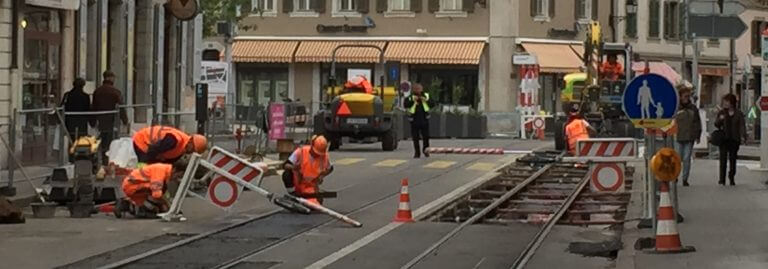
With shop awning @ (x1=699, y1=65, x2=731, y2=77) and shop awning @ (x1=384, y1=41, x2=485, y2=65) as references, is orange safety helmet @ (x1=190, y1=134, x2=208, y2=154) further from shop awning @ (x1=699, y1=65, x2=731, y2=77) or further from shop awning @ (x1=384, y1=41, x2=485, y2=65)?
shop awning @ (x1=699, y1=65, x2=731, y2=77)

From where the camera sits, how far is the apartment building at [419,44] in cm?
6322

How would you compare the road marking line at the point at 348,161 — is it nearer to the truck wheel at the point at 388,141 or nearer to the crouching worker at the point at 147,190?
the truck wheel at the point at 388,141

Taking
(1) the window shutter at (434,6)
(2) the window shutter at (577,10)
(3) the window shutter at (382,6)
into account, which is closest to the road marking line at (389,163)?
(1) the window shutter at (434,6)

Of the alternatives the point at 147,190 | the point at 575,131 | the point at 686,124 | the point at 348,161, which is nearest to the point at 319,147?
the point at 147,190

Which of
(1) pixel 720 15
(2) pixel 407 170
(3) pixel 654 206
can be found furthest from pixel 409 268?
(2) pixel 407 170

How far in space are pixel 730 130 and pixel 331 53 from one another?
38.1 m

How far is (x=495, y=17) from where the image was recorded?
63.6 metres

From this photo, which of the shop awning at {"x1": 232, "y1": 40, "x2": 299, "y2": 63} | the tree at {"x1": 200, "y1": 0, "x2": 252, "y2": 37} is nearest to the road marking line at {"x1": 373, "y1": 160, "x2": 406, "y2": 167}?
the tree at {"x1": 200, "y1": 0, "x2": 252, "y2": 37}

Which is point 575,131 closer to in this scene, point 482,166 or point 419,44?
point 482,166

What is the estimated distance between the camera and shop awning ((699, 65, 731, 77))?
249 feet

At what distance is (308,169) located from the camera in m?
20.9

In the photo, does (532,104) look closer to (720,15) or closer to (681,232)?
(720,15)

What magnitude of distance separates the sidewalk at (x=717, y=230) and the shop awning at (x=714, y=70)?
4836cm

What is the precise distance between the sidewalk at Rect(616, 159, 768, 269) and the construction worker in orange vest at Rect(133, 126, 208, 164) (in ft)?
18.5
